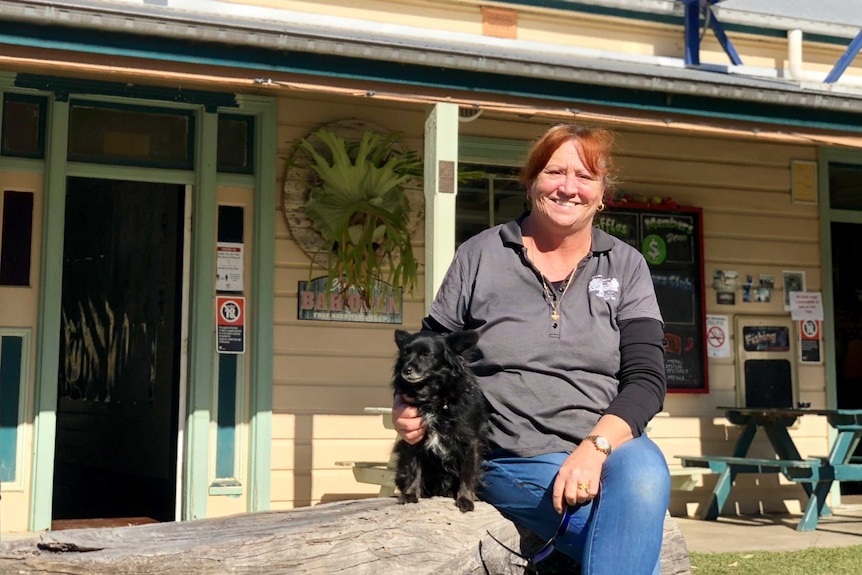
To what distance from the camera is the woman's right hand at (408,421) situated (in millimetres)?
3166

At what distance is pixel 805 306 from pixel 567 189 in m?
6.35

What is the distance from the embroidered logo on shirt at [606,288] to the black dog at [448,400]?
0.36m

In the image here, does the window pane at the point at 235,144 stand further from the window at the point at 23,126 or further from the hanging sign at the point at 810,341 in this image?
the hanging sign at the point at 810,341

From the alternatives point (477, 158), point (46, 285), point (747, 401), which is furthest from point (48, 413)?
point (747, 401)

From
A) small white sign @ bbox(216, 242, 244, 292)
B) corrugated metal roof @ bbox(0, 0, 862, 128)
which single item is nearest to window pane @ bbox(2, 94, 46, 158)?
corrugated metal roof @ bbox(0, 0, 862, 128)

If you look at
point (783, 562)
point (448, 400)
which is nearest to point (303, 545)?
point (448, 400)

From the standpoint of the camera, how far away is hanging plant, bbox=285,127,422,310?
24.1 feet

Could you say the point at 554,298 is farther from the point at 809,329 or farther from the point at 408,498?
the point at 809,329

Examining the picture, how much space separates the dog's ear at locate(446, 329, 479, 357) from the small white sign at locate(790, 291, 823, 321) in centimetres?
643

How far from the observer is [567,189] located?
3.09m

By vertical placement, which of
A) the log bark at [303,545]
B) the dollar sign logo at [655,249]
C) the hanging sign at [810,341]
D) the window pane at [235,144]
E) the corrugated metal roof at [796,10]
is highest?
the corrugated metal roof at [796,10]

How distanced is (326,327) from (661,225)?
2785 millimetres

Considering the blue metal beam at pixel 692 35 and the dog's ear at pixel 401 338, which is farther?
the blue metal beam at pixel 692 35

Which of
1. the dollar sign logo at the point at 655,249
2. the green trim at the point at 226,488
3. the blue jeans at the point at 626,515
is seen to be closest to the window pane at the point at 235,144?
the green trim at the point at 226,488
